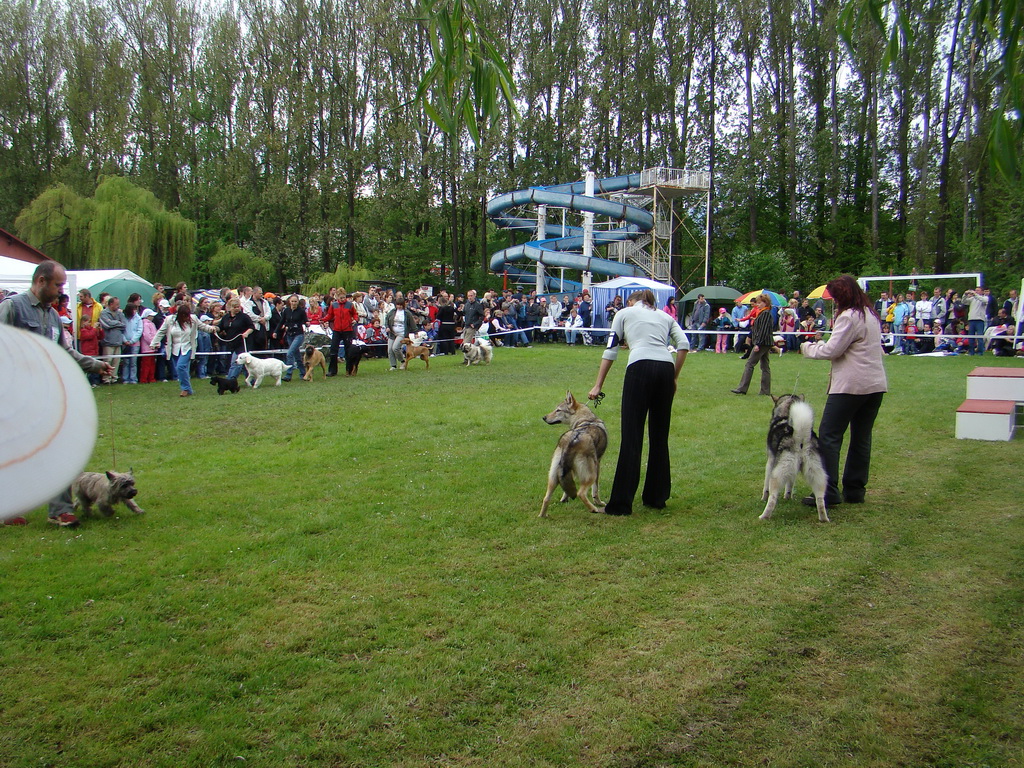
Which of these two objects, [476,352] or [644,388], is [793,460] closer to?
[644,388]

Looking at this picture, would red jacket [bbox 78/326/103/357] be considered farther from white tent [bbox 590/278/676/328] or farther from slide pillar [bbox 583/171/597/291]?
slide pillar [bbox 583/171/597/291]

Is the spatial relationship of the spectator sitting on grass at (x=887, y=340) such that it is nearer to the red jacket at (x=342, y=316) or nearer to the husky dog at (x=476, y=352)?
the husky dog at (x=476, y=352)

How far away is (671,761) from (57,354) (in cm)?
258

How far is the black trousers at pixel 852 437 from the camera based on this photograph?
6.32m

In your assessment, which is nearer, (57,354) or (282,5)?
(57,354)

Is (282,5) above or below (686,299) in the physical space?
above

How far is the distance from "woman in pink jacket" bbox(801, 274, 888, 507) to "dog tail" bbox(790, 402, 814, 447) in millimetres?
340

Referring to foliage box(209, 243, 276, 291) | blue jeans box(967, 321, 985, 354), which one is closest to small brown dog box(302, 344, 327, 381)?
blue jeans box(967, 321, 985, 354)

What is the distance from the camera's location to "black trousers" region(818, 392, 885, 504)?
6324 millimetres

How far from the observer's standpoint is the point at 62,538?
5.52 m

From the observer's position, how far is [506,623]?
411 cm

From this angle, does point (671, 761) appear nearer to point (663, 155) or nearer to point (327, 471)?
point (327, 471)

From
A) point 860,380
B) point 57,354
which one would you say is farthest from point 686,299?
point 57,354

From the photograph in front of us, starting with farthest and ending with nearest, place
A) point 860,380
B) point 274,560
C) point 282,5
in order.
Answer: point 282,5 < point 860,380 < point 274,560
